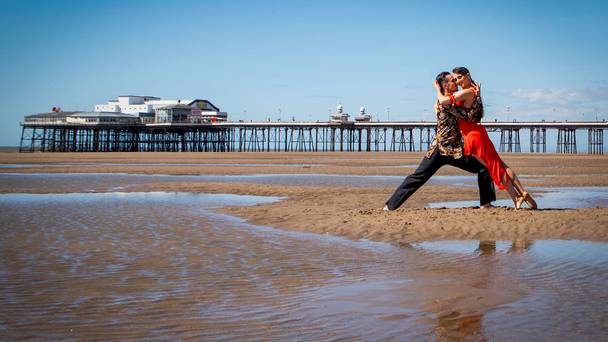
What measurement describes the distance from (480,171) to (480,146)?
47cm

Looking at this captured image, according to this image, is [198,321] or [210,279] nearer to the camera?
[198,321]

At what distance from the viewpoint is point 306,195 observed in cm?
1429

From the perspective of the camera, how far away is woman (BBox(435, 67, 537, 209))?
910cm

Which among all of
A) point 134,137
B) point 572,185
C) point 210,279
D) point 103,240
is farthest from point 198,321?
point 134,137

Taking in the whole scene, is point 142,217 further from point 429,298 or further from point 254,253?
point 429,298

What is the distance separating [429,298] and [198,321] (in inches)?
65.5

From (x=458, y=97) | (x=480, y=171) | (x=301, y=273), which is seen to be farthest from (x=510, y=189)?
(x=301, y=273)

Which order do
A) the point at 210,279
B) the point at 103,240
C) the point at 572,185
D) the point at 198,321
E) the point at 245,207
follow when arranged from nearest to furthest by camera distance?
the point at 198,321
the point at 210,279
the point at 103,240
the point at 245,207
the point at 572,185

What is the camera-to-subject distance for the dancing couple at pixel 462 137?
911 centimetres

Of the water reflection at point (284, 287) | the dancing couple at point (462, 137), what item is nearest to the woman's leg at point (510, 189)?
the dancing couple at point (462, 137)

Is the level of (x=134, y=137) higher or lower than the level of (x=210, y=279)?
higher

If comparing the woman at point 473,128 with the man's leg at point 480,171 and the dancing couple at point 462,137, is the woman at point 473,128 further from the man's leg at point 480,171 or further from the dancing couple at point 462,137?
the man's leg at point 480,171

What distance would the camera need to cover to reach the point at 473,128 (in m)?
9.20

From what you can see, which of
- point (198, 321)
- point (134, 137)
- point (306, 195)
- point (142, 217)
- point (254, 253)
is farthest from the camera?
point (134, 137)
